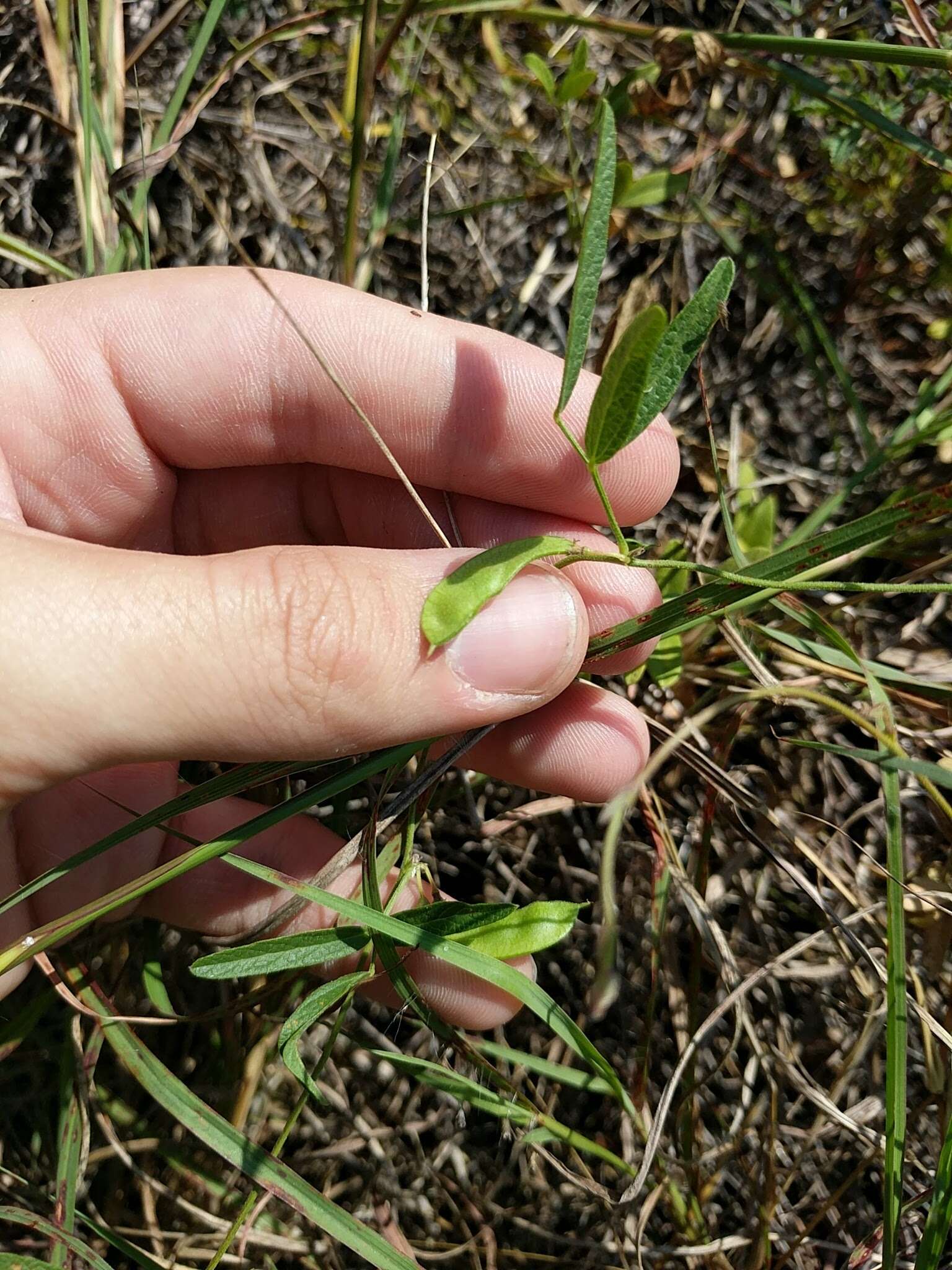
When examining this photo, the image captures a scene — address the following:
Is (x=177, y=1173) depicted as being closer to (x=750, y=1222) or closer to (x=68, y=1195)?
(x=68, y=1195)

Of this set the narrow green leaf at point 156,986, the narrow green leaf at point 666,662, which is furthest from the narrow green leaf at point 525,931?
the narrow green leaf at point 156,986

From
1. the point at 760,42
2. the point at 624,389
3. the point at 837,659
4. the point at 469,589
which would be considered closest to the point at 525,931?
the point at 469,589

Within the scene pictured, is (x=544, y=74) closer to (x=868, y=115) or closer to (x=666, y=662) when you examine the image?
(x=868, y=115)

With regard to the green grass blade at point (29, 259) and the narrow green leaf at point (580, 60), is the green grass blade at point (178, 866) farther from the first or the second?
the narrow green leaf at point (580, 60)

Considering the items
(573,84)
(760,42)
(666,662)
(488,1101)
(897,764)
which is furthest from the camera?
(573,84)

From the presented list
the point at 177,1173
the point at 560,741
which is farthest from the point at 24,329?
the point at 177,1173
